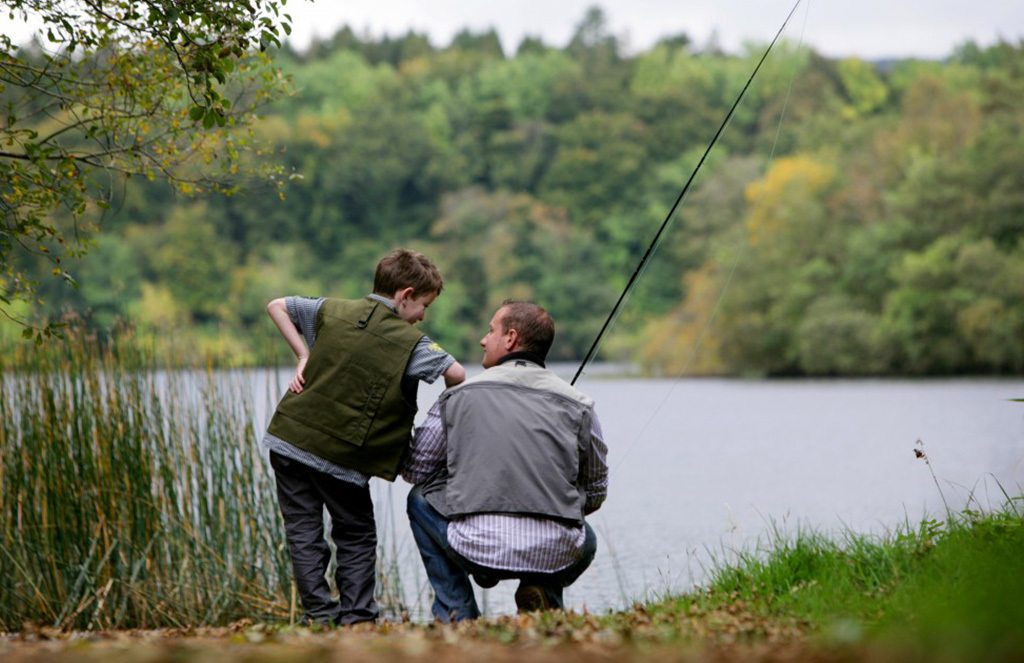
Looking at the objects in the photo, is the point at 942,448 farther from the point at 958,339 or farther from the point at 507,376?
the point at 958,339

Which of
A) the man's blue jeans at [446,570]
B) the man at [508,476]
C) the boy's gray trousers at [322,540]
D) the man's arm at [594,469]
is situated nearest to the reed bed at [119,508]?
the boy's gray trousers at [322,540]

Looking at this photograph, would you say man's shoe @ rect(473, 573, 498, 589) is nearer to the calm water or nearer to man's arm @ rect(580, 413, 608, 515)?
man's arm @ rect(580, 413, 608, 515)

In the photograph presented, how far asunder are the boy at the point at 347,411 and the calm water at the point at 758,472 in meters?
1.10

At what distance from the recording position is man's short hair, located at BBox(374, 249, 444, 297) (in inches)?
169

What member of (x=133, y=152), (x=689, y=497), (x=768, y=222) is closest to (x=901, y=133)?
(x=768, y=222)

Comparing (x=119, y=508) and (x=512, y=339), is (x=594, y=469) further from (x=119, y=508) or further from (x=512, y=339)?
(x=119, y=508)

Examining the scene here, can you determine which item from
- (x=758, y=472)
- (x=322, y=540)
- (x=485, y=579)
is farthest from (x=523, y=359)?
(x=758, y=472)

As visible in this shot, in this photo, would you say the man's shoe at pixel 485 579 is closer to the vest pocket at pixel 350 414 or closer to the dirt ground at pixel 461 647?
the dirt ground at pixel 461 647

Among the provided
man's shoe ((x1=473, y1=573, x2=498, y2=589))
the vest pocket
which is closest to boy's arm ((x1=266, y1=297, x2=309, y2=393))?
the vest pocket

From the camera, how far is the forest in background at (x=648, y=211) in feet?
97.0

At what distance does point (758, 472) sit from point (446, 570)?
10.6 m

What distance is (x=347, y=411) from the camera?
4.18 meters

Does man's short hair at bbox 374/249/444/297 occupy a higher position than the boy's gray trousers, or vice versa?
man's short hair at bbox 374/249/444/297

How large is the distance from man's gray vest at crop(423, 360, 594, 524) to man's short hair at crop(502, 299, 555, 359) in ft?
0.39
